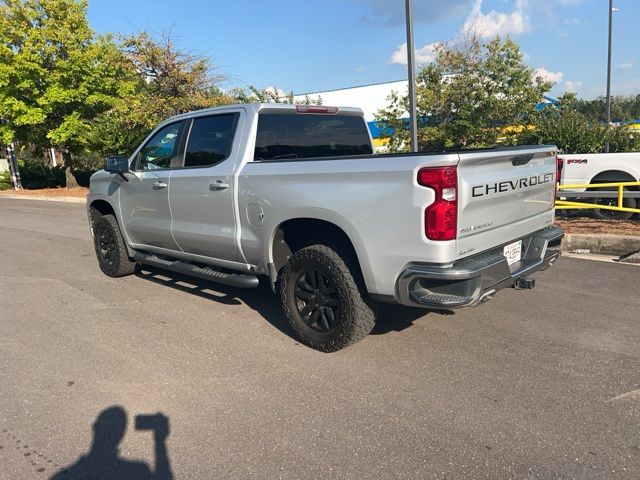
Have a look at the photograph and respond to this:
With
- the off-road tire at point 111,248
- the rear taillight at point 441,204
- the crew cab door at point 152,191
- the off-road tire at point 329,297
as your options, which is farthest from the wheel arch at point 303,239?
the off-road tire at point 111,248

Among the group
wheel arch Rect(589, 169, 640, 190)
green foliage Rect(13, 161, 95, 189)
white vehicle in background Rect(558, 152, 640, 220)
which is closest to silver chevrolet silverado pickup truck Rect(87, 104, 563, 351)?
white vehicle in background Rect(558, 152, 640, 220)

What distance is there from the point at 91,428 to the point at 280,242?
2.00 metres

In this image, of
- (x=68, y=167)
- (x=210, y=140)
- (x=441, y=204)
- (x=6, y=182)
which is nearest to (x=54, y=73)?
(x=68, y=167)

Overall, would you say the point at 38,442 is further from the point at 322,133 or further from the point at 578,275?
the point at 578,275

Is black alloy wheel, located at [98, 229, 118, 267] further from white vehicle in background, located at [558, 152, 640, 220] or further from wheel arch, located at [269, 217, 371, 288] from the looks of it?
white vehicle in background, located at [558, 152, 640, 220]

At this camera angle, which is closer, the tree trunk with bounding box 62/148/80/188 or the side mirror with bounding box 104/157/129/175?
the side mirror with bounding box 104/157/129/175

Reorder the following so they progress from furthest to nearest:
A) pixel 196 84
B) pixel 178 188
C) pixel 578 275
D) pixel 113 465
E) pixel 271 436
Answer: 1. pixel 196 84
2. pixel 578 275
3. pixel 178 188
4. pixel 271 436
5. pixel 113 465

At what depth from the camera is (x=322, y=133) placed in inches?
205

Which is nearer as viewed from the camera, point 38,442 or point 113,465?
point 113,465

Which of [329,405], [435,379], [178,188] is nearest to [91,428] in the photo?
[329,405]

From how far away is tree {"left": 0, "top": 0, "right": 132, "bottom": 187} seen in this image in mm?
20656

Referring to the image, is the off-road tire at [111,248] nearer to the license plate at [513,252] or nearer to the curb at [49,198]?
the license plate at [513,252]

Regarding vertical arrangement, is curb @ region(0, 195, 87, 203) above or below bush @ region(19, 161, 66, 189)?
below

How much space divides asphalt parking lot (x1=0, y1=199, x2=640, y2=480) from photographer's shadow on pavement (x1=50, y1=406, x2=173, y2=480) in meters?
0.02
